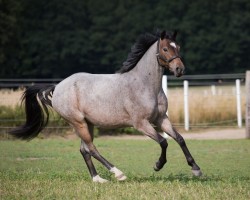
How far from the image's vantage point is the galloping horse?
9906 millimetres

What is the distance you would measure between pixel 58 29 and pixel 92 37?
10.8 feet

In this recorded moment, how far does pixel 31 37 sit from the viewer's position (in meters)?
54.4

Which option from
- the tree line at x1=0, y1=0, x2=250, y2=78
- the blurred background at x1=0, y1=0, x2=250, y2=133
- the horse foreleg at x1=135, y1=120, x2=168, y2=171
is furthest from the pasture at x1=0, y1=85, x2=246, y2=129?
the tree line at x1=0, y1=0, x2=250, y2=78

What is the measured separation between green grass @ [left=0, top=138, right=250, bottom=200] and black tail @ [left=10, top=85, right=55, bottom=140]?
688 millimetres

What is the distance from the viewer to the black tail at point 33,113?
37.8 feet

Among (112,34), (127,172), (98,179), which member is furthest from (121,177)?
(112,34)

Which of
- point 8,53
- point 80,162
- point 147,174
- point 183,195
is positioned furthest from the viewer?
point 8,53

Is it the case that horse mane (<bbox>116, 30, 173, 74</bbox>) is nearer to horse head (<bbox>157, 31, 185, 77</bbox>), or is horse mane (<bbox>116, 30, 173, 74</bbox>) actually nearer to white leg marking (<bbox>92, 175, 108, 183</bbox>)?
horse head (<bbox>157, 31, 185, 77</bbox>)

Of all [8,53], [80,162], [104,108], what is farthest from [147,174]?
[8,53]

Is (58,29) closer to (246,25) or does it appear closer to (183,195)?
(246,25)

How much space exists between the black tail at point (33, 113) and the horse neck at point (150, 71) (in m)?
1.91

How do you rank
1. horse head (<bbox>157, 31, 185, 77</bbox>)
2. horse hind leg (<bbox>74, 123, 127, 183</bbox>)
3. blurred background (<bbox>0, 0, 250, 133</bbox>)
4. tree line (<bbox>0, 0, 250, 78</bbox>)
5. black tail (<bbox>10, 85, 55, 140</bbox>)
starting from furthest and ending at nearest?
tree line (<bbox>0, 0, 250, 78</bbox>), blurred background (<bbox>0, 0, 250, 133</bbox>), black tail (<bbox>10, 85, 55, 140</bbox>), horse hind leg (<bbox>74, 123, 127, 183</bbox>), horse head (<bbox>157, 31, 185, 77</bbox>)

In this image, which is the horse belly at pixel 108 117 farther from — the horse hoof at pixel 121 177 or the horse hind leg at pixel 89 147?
the horse hoof at pixel 121 177

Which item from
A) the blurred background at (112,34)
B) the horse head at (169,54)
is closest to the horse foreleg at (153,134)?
the horse head at (169,54)
